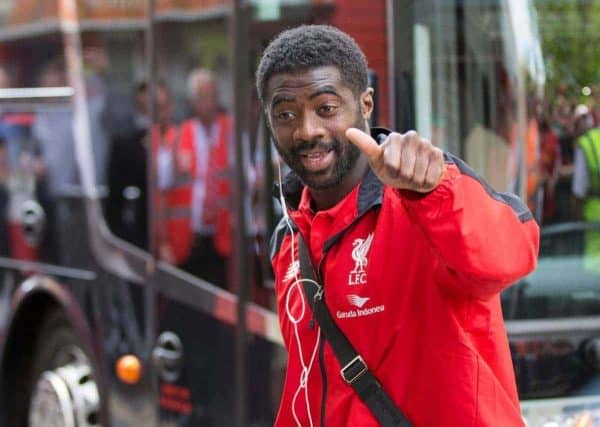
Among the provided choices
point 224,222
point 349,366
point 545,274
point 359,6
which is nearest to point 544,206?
point 545,274

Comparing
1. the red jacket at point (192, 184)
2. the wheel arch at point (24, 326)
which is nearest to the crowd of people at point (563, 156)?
the red jacket at point (192, 184)

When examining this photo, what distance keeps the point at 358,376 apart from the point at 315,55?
665 millimetres

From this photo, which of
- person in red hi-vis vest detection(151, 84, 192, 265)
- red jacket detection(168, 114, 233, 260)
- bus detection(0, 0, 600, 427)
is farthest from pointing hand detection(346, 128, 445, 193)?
person in red hi-vis vest detection(151, 84, 192, 265)

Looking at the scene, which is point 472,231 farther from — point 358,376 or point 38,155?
point 38,155

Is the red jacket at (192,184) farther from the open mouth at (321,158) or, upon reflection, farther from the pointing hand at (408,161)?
the pointing hand at (408,161)

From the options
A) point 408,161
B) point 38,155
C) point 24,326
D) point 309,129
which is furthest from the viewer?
point 24,326

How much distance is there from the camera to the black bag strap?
2.46 meters

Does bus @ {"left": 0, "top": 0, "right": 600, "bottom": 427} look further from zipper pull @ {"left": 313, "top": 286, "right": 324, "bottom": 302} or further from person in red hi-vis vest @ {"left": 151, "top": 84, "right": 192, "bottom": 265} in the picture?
zipper pull @ {"left": 313, "top": 286, "right": 324, "bottom": 302}

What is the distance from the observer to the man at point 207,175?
4637 millimetres

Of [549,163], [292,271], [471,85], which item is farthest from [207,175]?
[292,271]

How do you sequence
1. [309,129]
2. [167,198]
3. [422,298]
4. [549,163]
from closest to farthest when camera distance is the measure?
[422,298] < [309,129] < [549,163] < [167,198]

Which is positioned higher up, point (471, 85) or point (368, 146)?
point (368, 146)

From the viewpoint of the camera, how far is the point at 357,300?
2508 millimetres

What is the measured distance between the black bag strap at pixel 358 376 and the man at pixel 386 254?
0.02 m
